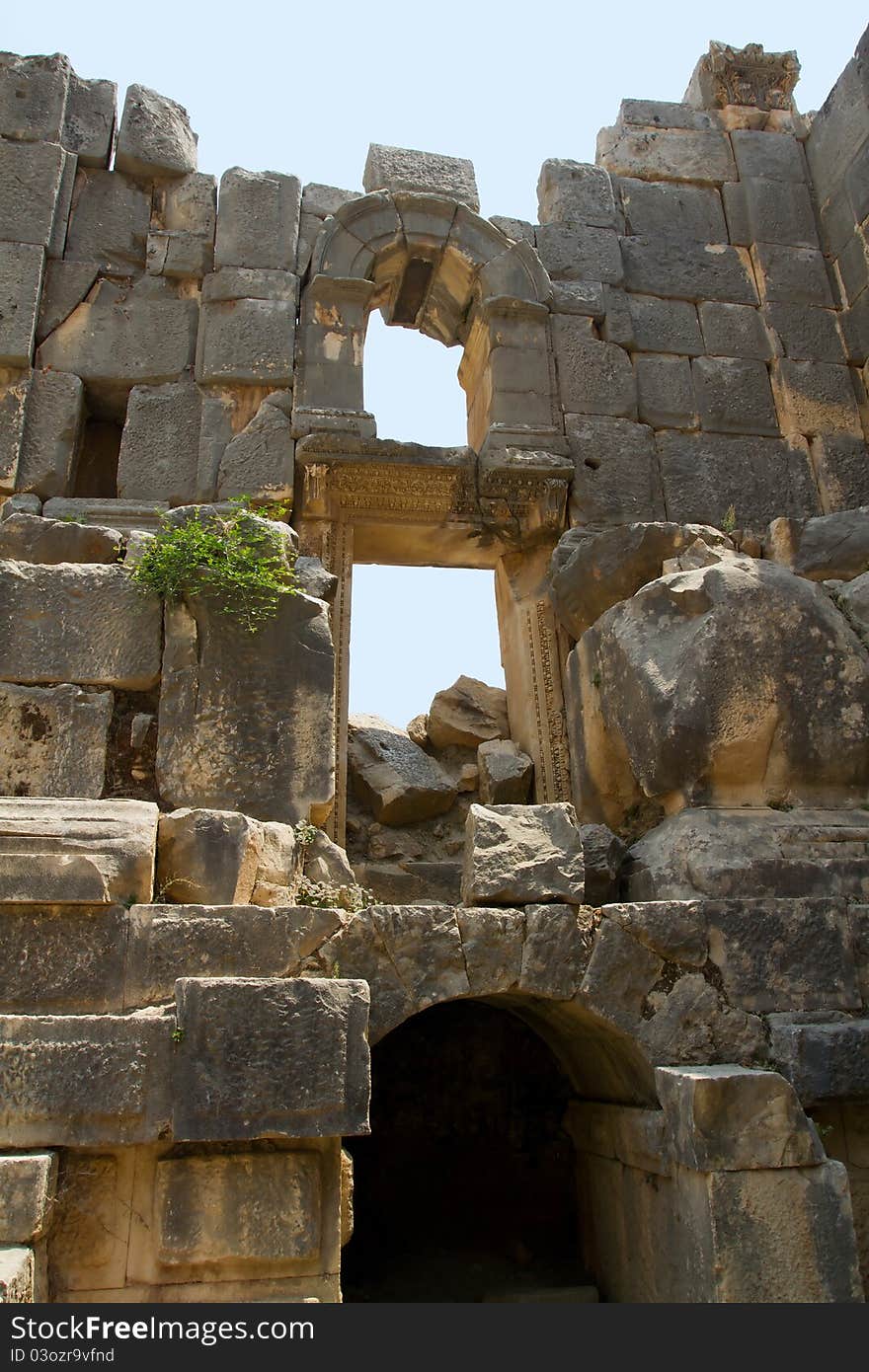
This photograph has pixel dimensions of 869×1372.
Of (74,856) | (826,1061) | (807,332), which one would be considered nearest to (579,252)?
(807,332)

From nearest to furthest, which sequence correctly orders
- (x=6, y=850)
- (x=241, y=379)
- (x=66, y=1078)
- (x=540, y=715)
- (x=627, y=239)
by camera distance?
(x=66, y=1078), (x=6, y=850), (x=540, y=715), (x=241, y=379), (x=627, y=239)

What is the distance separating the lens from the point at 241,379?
22.3 ft

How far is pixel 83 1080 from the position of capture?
2.76 metres

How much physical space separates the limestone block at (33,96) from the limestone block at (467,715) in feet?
15.9

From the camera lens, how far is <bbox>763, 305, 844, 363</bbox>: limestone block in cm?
767

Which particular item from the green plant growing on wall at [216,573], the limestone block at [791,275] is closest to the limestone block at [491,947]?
the green plant growing on wall at [216,573]

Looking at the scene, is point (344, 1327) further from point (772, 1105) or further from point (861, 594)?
point (861, 594)

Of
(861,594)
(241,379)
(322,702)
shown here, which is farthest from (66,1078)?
(241,379)

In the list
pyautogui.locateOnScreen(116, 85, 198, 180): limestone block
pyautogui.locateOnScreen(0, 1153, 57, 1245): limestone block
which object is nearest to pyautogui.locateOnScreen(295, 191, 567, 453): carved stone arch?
pyautogui.locateOnScreen(116, 85, 198, 180): limestone block

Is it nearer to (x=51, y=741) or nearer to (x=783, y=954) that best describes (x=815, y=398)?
(x=783, y=954)

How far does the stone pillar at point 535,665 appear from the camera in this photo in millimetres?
6203

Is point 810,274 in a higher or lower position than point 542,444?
higher

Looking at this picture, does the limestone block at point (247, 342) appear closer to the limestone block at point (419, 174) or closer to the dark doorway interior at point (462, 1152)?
the limestone block at point (419, 174)

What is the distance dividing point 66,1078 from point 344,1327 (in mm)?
965
